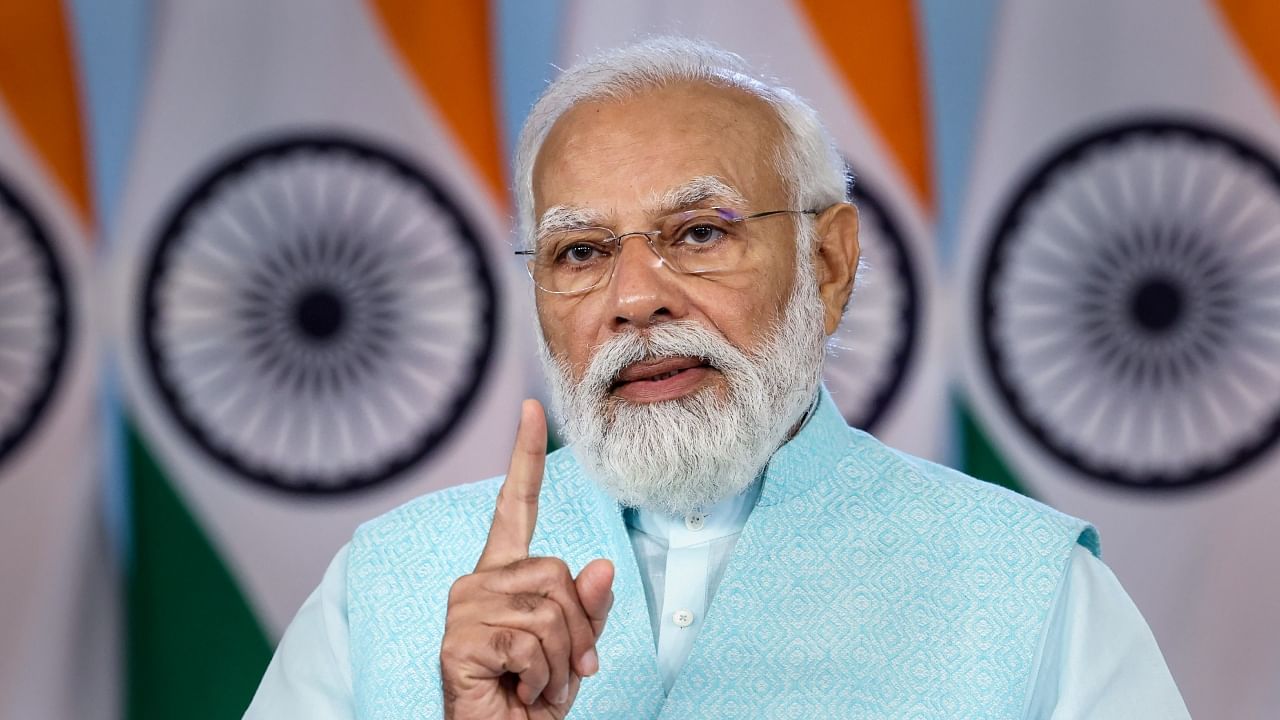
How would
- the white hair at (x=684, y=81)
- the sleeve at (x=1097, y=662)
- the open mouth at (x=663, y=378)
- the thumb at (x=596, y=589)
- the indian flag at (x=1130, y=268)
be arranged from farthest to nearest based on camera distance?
the indian flag at (x=1130, y=268) < the white hair at (x=684, y=81) < the open mouth at (x=663, y=378) < the sleeve at (x=1097, y=662) < the thumb at (x=596, y=589)

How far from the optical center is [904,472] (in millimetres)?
1800

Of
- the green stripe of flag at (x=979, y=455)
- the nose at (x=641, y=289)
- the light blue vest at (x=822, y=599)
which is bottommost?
the green stripe of flag at (x=979, y=455)

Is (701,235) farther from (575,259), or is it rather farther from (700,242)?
(575,259)

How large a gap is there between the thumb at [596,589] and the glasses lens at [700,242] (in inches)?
20.8

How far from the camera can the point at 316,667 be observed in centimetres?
181

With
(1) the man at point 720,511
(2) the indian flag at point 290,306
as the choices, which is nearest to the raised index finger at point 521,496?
(1) the man at point 720,511

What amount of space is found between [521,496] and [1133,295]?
6.89 feet

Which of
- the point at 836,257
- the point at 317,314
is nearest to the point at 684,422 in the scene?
the point at 836,257

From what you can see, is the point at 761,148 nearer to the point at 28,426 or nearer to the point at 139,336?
the point at 139,336

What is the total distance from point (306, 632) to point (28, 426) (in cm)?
153

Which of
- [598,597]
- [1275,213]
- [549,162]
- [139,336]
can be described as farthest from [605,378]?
[1275,213]

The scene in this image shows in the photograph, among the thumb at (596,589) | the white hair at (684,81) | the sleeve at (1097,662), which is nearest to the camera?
the thumb at (596,589)

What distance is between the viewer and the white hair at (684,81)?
71.9 inches

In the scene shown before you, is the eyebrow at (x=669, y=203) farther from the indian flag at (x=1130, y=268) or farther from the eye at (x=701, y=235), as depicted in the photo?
the indian flag at (x=1130, y=268)
